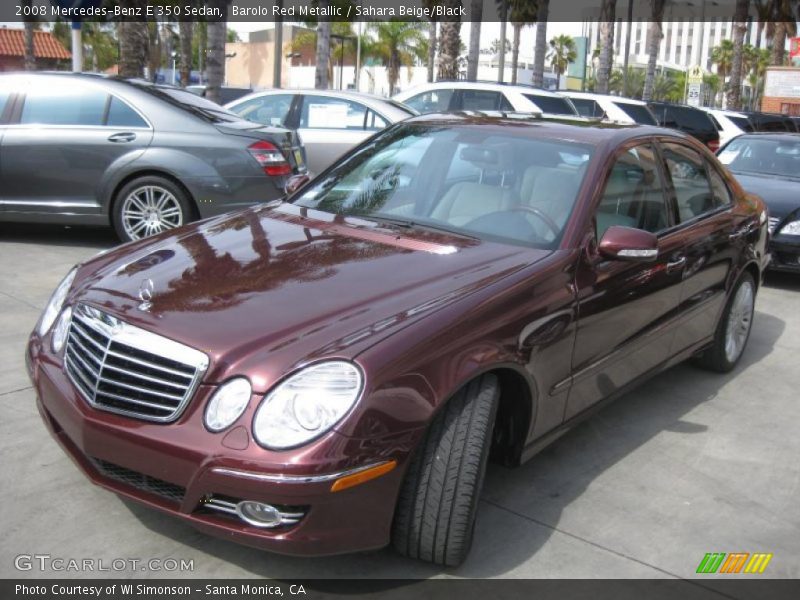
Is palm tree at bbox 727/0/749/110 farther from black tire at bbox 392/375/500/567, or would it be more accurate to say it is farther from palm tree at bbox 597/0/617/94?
black tire at bbox 392/375/500/567

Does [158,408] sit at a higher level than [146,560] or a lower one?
higher

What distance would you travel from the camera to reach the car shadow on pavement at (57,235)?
820 cm

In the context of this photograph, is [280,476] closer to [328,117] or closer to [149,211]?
[149,211]

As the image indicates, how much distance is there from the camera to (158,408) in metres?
2.90

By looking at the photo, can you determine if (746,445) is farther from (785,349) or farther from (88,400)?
(88,400)

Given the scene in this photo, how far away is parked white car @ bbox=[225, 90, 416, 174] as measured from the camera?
10.7m

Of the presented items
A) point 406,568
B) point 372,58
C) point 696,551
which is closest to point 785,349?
point 696,551

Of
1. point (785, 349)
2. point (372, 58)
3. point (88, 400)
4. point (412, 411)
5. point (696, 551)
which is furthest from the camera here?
point (372, 58)

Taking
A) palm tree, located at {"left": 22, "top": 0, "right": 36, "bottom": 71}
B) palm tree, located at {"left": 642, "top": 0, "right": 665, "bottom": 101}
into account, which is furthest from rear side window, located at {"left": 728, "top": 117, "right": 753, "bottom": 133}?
palm tree, located at {"left": 22, "top": 0, "right": 36, "bottom": 71}

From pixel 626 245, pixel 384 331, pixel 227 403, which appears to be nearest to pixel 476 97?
pixel 626 245

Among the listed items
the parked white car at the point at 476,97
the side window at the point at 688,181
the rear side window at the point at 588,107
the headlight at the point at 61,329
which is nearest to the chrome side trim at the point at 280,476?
the headlight at the point at 61,329

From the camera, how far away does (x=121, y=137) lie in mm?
7777

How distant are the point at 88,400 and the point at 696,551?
234 cm

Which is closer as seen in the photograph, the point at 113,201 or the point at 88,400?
the point at 88,400
